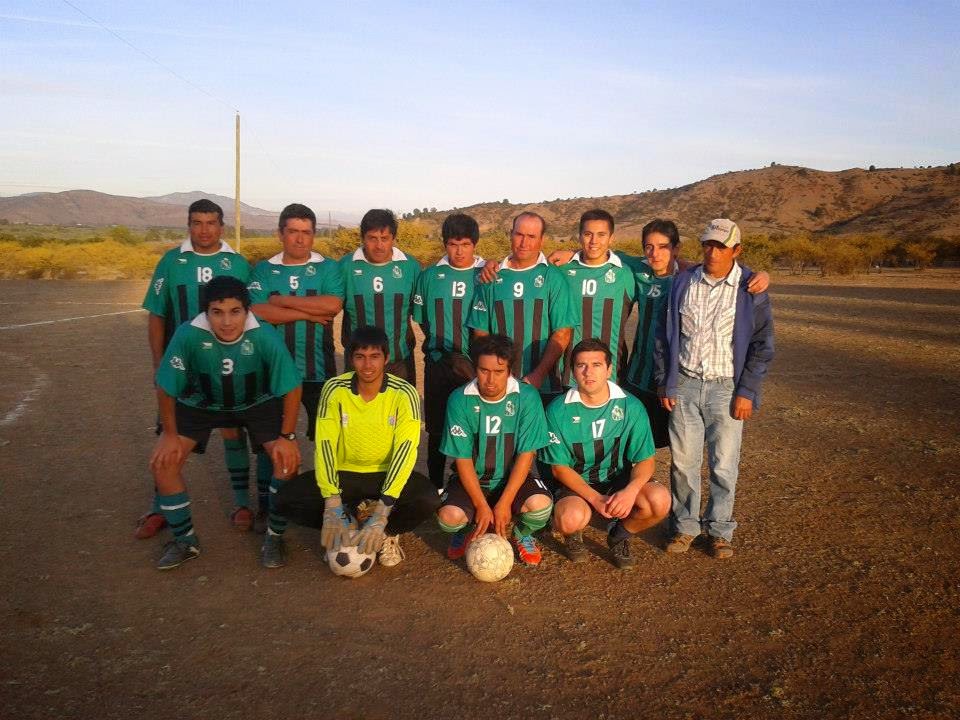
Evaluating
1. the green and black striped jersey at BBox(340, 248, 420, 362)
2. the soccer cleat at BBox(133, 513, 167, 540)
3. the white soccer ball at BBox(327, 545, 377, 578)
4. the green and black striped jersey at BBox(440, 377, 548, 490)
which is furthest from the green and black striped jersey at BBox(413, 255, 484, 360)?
the soccer cleat at BBox(133, 513, 167, 540)

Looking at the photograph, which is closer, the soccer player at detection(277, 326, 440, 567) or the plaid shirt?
the soccer player at detection(277, 326, 440, 567)

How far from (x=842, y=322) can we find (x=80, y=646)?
17.1 meters

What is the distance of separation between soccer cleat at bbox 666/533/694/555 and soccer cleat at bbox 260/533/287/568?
246 cm

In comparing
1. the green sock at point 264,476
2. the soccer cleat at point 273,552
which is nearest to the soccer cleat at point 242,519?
the green sock at point 264,476

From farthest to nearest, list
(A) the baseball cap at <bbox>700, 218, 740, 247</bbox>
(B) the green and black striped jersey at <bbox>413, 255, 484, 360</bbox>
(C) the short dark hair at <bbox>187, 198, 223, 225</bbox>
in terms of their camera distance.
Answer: (B) the green and black striped jersey at <bbox>413, 255, 484, 360</bbox> < (C) the short dark hair at <bbox>187, 198, 223, 225</bbox> < (A) the baseball cap at <bbox>700, 218, 740, 247</bbox>

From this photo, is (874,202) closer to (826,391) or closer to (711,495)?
(826,391)

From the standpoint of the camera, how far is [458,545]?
14.1 feet

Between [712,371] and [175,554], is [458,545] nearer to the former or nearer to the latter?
[175,554]

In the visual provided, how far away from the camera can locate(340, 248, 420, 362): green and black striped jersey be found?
16.1 ft

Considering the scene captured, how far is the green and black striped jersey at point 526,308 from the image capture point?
4691 mm

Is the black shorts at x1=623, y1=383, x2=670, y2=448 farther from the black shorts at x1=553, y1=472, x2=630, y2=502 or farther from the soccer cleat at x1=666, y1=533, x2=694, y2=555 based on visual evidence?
the soccer cleat at x1=666, y1=533, x2=694, y2=555

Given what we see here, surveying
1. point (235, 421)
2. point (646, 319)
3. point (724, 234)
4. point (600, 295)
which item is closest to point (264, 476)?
point (235, 421)

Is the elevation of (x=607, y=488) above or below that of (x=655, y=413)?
below

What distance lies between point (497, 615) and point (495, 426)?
114cm
